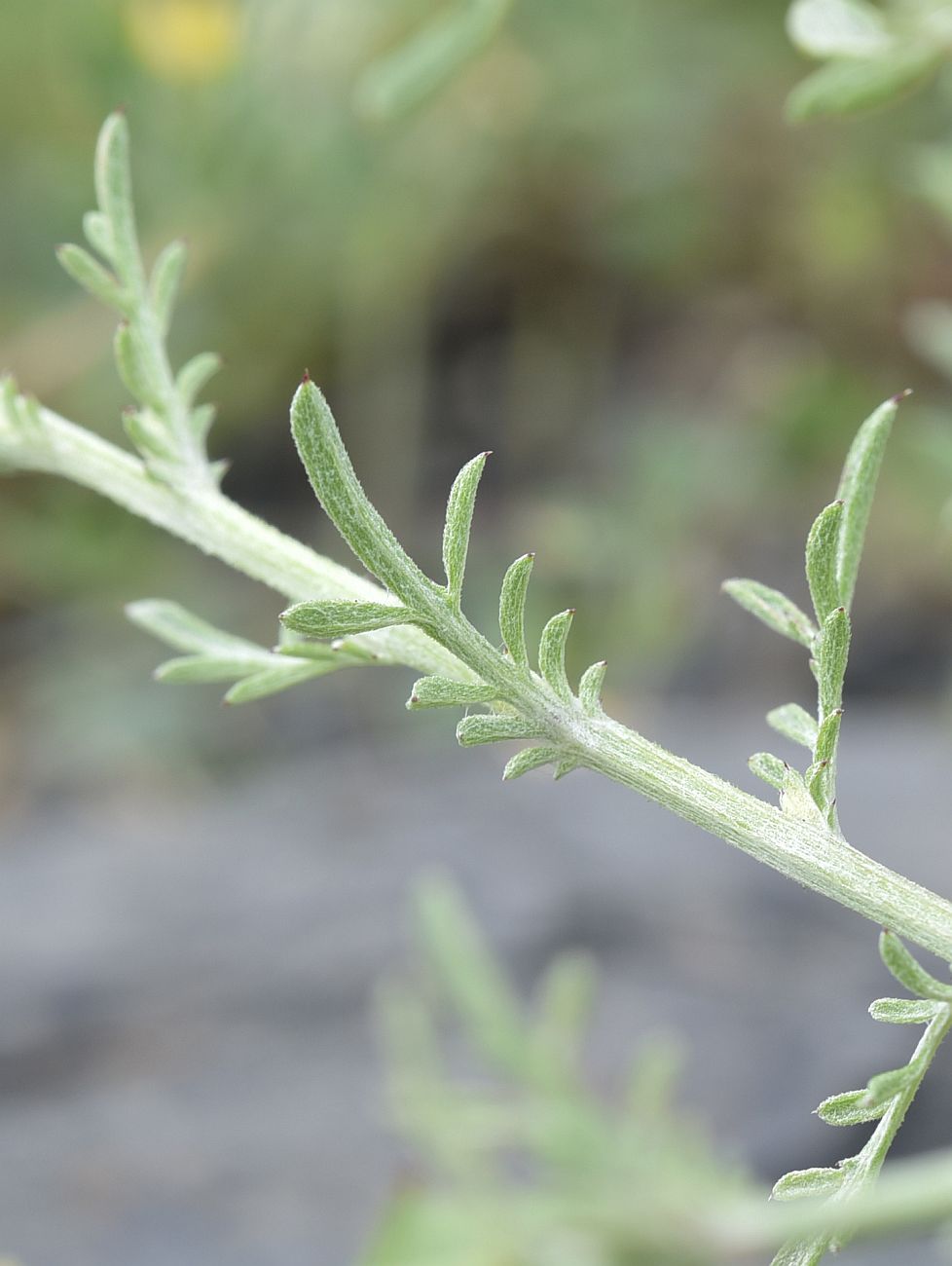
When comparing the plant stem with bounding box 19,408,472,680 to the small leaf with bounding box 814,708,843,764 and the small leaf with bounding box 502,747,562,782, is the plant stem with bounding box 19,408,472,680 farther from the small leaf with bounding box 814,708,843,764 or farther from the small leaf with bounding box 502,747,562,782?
the small leaf with bounding box 814,708,843,764

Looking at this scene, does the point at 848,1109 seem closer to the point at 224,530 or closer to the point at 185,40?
the point at 224,530

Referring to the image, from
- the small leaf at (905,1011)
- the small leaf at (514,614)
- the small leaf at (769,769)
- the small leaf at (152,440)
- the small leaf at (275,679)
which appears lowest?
the small leaf at (905,1011)

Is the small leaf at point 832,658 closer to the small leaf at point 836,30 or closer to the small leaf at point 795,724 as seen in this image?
the small leaf at point 795,724

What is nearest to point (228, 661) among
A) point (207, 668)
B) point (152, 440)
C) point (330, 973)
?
point (207, 668)

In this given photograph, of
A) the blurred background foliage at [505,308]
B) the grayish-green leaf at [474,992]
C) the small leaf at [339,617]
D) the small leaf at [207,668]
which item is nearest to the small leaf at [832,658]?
the small leaf at [339,617]

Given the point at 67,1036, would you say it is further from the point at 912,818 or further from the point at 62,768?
the point at 912,818
